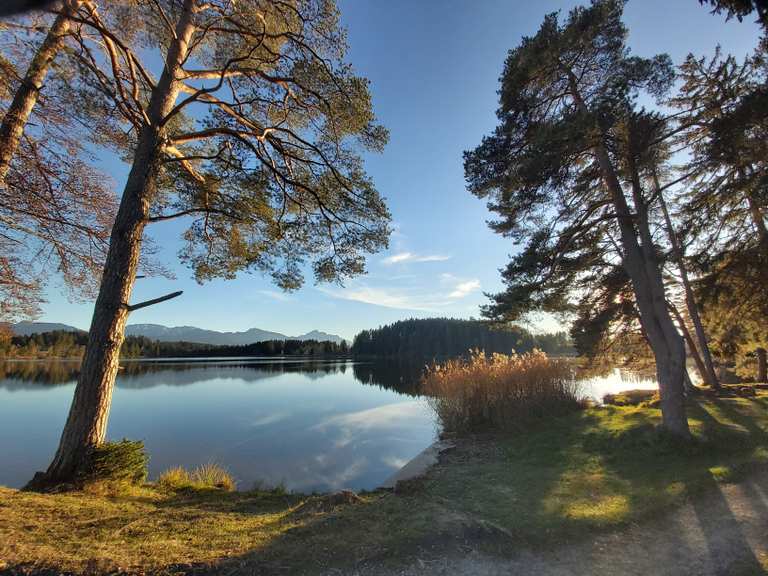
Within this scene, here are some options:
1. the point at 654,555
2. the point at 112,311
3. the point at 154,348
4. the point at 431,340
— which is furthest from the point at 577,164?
the point at 154,348

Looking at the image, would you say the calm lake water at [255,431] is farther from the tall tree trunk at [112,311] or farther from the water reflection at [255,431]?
the tall tree trunk at [112,311]

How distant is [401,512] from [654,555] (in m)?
2.26

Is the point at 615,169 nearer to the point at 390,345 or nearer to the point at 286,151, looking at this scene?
the point at 286,151

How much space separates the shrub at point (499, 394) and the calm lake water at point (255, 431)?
63.3 inches

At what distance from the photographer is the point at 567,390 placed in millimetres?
10812

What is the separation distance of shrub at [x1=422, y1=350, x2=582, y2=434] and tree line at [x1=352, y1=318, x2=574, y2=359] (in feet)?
228

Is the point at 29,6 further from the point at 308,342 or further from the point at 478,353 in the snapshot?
the point at 308,342

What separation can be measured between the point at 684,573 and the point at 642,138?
731 centimetres

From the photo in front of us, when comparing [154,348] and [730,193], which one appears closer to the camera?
[730,193]

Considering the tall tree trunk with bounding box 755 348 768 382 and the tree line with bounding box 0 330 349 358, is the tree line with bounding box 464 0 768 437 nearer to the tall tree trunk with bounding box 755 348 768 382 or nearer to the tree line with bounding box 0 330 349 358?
the tall tree trunk with bounding box 755 348 768 382

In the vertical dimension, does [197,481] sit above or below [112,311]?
below

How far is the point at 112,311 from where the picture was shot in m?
5.01

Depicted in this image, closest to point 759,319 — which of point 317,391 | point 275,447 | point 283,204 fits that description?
point 283,204

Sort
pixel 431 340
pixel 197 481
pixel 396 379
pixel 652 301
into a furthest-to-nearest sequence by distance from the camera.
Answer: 1. pixel 431 340
2. pixel 396 379
3. pixel 652 301
4. pixel 197 481
